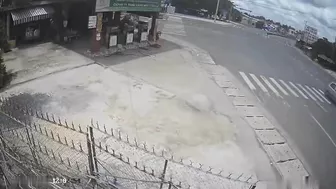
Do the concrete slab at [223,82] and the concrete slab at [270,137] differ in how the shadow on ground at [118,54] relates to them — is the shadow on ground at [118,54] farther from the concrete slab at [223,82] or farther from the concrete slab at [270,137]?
the concrete slab at [270,137]

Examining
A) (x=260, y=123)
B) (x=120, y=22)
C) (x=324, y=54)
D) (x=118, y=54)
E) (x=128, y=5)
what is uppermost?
(x=128, y=5)

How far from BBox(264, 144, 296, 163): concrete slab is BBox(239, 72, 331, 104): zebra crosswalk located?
3258 mm

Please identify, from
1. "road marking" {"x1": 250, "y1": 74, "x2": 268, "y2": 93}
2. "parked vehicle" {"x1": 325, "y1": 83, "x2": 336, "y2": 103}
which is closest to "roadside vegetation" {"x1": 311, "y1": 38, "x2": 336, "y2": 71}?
"parked vehicle" {"x1": 325, "y1": 83, "x2": 336, "y2": 103}

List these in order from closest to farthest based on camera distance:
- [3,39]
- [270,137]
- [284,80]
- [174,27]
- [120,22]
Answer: [270,137] → [3,39] → [284,80] → [120,22] → [174,27]

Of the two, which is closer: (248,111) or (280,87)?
(248,111)

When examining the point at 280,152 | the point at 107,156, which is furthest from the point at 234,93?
the point at 107,156

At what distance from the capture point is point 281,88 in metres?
10.3

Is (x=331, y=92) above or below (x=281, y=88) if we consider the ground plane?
above

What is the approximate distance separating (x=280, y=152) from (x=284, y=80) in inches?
211

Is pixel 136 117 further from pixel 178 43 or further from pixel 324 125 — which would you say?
pixel 178 43

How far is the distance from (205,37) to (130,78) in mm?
7807

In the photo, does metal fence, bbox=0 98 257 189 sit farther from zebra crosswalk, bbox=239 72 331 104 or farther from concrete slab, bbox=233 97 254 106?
zebra crosswalk, bbox=239 72 331 104

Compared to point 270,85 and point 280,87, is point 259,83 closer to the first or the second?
point 270,85

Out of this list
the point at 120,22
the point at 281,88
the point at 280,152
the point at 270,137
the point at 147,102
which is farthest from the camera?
the point at 120,22
